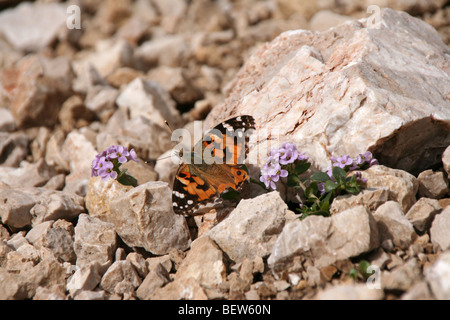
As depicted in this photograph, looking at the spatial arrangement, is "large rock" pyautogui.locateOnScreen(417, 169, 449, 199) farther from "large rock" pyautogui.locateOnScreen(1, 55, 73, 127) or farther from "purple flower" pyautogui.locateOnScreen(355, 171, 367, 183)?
"large rock" pyautogui.locateOnScreen(1, 55, 73, 127)

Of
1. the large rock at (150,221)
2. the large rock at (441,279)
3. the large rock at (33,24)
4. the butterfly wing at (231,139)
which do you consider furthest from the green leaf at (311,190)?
the large rock at (33,24)

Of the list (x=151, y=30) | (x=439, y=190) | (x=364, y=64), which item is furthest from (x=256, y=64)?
(x=151, y=30)

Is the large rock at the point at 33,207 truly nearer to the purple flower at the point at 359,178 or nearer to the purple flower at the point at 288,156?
the purple flower at the point at 288,156

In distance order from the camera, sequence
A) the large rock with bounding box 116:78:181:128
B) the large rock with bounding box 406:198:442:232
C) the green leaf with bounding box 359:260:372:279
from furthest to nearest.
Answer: the large rock with bounding box 116:78:181:128
the large rock with bounding box 406:198:442:232
the green leaf with bounding box 359:260:372:279

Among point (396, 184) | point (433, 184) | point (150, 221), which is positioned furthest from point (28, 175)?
point (433, 184)

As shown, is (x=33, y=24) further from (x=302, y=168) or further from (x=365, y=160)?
(x=365, y=160)

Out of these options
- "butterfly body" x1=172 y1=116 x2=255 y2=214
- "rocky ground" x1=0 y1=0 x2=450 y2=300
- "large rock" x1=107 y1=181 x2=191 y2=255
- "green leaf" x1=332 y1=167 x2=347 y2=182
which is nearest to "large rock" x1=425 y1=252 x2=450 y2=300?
"rocky ground" x1=0 y1=0 x2=450 y2=300
